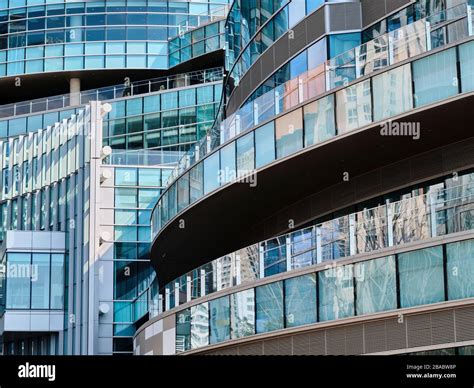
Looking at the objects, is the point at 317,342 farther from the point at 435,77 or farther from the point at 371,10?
the point at 371,10

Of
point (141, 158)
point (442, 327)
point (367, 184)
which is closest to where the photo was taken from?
point (442, 327)

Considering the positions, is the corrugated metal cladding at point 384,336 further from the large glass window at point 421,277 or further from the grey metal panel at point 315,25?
the grey metal panel at point 315,25

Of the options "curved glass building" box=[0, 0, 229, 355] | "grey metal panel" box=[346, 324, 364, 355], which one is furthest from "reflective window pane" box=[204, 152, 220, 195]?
"curved glass building" box=[0, 0, 229, 355]

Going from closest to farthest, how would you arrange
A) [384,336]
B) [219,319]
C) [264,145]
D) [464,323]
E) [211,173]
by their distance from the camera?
[464,323], [384,336], [219,319], [264,145], [211,173]

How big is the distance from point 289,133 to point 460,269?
8.53m

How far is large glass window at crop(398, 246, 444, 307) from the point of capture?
84.2 feet

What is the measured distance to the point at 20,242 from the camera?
56.9 metres

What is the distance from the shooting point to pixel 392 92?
2892 centimetres

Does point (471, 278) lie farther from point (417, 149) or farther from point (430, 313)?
point (417, 149)

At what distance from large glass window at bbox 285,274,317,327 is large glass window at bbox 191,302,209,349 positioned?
13.1 ft

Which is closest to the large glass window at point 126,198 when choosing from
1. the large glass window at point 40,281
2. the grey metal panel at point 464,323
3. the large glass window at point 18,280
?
the large glass window at point 40,281

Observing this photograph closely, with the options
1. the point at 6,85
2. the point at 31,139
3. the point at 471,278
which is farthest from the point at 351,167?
the point at 6,85

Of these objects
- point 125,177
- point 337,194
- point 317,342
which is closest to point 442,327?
point 317,342

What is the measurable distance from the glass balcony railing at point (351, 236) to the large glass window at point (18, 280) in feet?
73.7
